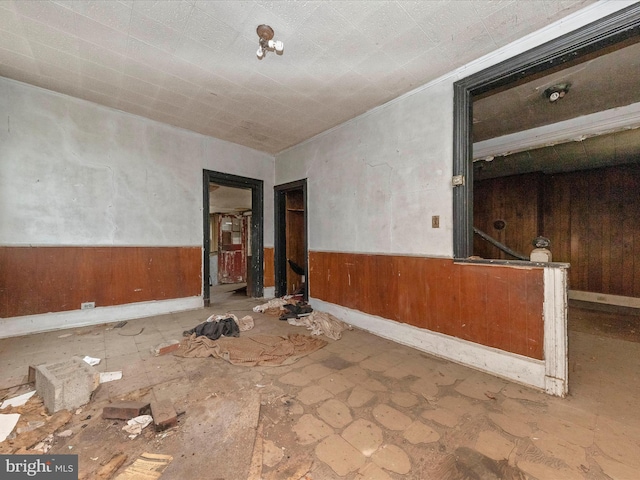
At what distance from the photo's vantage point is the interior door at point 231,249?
810cm

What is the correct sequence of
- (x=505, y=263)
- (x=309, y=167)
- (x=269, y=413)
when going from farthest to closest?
→ (x=309, y=167) < (x=505, y=263) < (x=269, y=413)

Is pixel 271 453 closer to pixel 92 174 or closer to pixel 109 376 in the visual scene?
pixel 109 376

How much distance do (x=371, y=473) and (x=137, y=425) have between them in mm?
1541

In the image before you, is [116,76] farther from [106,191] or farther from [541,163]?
[541,163]

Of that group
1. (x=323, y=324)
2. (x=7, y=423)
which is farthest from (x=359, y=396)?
(x=7, y=423)

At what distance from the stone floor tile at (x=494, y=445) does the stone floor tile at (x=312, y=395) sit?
41.2 inches

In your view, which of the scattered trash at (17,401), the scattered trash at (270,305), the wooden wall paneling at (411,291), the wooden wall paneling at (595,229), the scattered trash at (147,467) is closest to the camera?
the scattered trash at (147,467)

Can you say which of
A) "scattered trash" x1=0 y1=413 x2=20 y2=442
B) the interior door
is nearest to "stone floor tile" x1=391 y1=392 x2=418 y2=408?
"scattered trash" x1=0 y1=413 x2=20 y2=442

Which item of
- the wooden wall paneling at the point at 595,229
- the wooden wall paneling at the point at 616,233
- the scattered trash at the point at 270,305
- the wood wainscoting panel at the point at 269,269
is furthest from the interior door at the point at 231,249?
the wooden wall paneling at the point at 616,233

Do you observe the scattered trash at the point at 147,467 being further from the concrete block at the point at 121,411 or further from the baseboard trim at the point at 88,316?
the baseboard trim at the point at 88,316

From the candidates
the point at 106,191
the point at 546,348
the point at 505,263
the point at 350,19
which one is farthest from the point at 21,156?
the point at 546,348

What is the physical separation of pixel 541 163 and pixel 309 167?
4482mm

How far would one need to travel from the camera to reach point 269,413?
185 centimetres

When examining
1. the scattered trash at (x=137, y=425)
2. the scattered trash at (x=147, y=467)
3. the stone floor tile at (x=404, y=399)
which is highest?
the scattered trash at (x=147, y=467)
